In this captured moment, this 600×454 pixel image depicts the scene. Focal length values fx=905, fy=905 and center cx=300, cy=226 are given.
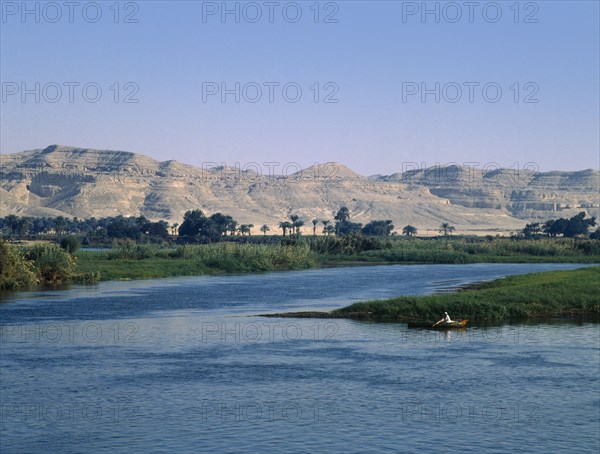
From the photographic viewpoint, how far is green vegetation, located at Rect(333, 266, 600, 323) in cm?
4950

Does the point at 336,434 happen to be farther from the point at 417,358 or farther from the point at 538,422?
the point at 417,358

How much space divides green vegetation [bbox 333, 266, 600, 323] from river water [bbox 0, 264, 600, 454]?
298 centimetres

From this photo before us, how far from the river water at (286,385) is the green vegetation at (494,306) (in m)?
2.98

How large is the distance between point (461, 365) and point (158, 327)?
18.5m

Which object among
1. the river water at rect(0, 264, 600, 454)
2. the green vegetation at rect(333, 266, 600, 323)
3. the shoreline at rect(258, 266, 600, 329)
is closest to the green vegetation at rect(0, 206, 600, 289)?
the river water at rect(0, 264, 600, 454)

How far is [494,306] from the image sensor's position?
5031 cm

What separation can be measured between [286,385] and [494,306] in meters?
21.2

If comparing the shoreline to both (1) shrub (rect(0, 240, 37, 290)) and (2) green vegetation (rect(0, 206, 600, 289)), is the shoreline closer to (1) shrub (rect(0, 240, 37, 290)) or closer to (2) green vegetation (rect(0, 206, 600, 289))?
(1) shrub (rect(0, 240, 37, 290))

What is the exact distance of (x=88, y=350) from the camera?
39969 millimetres

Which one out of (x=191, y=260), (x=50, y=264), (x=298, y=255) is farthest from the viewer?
(x=298, y=255)

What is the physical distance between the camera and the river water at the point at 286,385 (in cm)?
2605

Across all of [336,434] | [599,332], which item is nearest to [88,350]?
[336,434]

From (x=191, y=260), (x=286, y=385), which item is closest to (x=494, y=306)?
(x=286, y=385)

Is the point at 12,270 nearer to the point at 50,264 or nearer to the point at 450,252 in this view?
the point at 50,264
